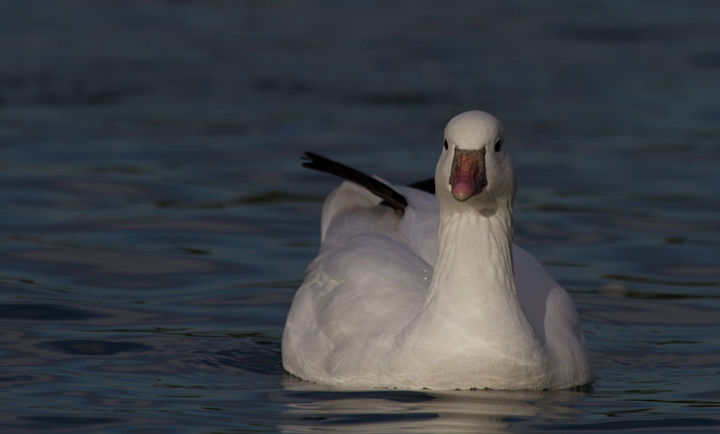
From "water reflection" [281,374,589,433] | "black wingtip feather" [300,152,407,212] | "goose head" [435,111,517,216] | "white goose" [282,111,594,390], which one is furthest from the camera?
"black wingtip feather" [300,152,407,212]

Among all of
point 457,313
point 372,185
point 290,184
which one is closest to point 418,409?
point 457,313

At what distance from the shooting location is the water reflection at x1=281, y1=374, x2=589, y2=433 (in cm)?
513

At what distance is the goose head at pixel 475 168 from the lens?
5.41 m

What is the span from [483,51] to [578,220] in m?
8.46

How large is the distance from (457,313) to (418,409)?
0.55 metres

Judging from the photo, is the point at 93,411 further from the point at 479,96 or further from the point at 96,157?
the point at 479,96

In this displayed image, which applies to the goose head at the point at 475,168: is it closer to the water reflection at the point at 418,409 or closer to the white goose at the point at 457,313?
the white goose at the point at 457,313

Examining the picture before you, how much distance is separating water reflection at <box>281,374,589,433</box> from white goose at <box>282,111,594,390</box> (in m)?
0.07

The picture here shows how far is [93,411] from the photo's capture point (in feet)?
17.6

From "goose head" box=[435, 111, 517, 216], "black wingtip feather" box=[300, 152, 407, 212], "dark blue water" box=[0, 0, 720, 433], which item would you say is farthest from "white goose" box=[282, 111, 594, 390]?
"black wingtip feather" box=[300, 152, 407, 212]

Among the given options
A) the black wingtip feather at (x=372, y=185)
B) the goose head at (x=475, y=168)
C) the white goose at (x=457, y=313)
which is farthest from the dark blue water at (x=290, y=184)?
the black wingtip feather at (x=372, y=185)

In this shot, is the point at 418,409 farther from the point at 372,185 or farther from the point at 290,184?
the point at 290,184

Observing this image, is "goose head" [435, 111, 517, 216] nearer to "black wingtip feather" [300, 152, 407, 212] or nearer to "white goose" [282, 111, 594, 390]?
"white goose" [282, 111, 594, 390]

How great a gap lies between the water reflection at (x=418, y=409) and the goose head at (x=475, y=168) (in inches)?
35.9
